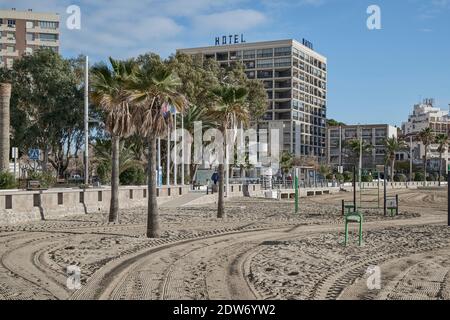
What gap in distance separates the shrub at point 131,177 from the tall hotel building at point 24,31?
60.6m

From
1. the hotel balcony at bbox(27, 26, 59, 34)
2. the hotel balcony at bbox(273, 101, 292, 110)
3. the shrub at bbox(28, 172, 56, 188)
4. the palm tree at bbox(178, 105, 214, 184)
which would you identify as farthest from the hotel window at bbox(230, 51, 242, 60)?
the shrub at bbox(28, 172, 56, 188)

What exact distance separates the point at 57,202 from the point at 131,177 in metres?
11.3

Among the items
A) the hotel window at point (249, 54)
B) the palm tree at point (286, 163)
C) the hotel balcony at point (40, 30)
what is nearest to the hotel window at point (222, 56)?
the hotel window at point (249, 54)

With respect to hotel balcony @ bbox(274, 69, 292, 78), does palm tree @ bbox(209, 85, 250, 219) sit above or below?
below

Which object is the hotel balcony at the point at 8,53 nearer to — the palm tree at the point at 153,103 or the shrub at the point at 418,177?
the palm tree at the point at 153,103

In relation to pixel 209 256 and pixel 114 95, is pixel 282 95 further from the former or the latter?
pixel 209 256

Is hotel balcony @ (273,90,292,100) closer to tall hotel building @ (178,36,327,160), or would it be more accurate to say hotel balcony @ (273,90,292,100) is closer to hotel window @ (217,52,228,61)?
tall hotel building @ (178,36,327,160)

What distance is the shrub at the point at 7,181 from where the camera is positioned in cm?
2673

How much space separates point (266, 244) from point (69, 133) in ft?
138

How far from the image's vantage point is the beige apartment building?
461 feet

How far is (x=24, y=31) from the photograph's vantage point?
3605 inches

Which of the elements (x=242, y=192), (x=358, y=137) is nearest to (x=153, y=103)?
(x=242, y=192)

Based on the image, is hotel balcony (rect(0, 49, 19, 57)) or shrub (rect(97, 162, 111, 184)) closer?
shrub (rect(97, 162, 111, 184))

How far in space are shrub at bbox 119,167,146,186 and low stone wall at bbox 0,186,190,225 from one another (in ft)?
9.31
